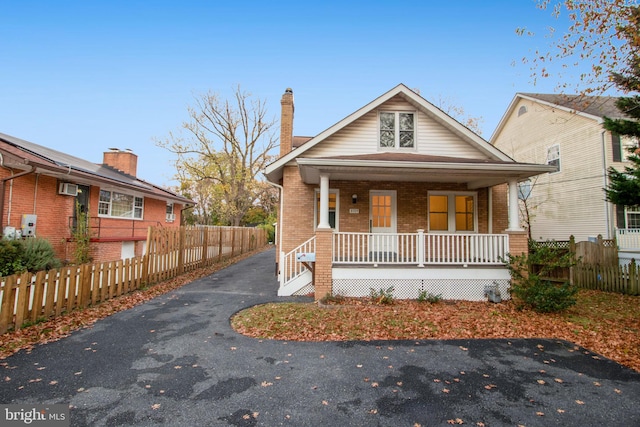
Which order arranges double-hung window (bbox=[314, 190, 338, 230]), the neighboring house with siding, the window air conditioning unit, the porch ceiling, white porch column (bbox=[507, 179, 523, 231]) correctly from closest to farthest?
the porch ceiling, white porch column (bbox=[507, 179, 523, 231]), double-hung window (bbox=[314, 190, 338, 230]), the window air conditioning unit, the neighboring house with siding

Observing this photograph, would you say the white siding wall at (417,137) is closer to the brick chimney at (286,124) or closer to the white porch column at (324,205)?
the brick chimney at (286,124)

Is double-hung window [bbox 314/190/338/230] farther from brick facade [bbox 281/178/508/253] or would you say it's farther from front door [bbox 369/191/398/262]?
front door [bbox 369/191/398/262]

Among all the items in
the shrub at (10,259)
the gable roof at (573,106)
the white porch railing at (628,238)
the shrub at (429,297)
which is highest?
the gable roof at (573,106)

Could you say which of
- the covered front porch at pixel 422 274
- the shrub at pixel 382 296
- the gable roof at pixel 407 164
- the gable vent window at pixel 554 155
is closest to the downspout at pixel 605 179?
the gable vent window at pixel 554 155

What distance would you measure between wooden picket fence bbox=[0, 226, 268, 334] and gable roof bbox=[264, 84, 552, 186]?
4834 millimetres

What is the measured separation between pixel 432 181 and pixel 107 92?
24581 millimetres

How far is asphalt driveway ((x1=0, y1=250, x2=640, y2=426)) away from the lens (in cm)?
325

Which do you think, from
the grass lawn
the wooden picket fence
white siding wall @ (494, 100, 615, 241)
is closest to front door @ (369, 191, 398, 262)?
the grass lawn

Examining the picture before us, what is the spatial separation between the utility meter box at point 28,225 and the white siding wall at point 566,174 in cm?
2326

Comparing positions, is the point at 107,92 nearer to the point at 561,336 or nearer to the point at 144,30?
the point at 144,30

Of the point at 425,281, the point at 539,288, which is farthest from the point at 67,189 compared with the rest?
the point at 539,288

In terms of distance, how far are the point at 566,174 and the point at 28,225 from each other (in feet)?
84.5

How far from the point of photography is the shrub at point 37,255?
8.46m

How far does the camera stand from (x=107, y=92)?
22.2m
